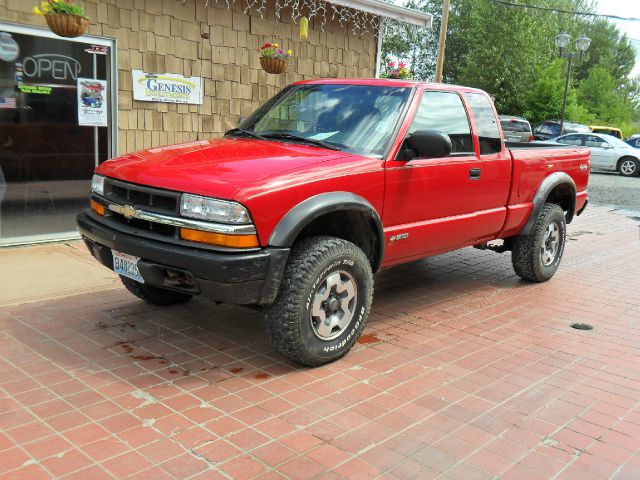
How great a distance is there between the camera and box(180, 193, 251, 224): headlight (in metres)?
3.74

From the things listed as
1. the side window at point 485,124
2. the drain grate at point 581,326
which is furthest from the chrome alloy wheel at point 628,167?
the drain grate at point 581,326

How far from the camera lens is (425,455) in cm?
326

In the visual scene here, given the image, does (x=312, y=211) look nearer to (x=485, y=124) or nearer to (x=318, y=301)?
(x=318, y=301)

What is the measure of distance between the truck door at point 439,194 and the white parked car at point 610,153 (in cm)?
1819

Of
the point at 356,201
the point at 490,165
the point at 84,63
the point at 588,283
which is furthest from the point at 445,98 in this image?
the point at 84,63

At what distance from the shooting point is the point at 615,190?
698 inches

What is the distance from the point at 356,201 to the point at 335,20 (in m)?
6.94

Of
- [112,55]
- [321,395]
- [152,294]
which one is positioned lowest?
[321,395]

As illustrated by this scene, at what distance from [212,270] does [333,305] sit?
0.99 metres

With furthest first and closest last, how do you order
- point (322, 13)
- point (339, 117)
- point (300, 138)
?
1. point (322, 13)
2. point (339, 117)
3. point (300, 138)

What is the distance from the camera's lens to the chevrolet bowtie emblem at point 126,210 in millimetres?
4129

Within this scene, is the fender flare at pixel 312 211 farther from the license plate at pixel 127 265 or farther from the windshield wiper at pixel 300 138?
the license plate at pixel 127 265

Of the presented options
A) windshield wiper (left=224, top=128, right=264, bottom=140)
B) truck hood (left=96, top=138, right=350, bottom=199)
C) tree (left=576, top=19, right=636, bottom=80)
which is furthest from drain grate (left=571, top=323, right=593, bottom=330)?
tree (left=576, top=19, right=636, bottom=80)

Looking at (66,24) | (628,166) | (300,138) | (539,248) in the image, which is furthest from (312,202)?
(628,166)
